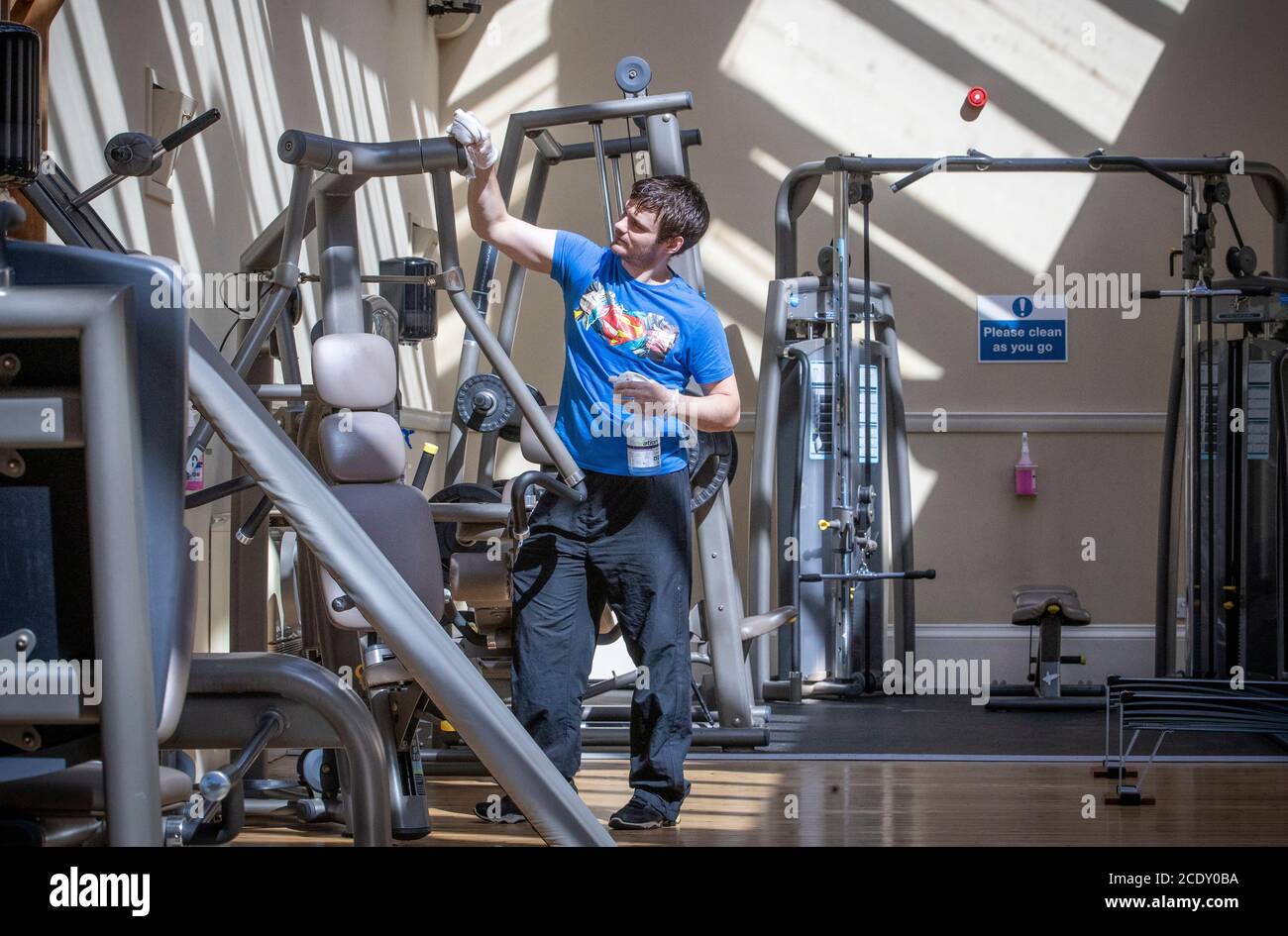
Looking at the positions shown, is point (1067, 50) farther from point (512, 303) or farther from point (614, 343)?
point (614, 343)

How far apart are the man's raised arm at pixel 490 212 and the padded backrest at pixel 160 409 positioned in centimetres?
159

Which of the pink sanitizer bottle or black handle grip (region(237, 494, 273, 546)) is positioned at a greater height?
black handle grip (region(237, 494, 273, 546))

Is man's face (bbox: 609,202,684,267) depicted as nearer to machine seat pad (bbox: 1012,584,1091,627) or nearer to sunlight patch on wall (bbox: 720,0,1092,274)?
machine seat pad (bbox: 1012,584,1091,627)

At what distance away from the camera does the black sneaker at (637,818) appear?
129 inches

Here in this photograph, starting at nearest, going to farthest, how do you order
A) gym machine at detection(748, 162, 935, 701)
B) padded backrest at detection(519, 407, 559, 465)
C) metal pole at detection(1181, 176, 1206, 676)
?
padded backrest at detection(519, 407, 559, 465) → metal pole at detection(1181, 176, 1206, 676) → gym machine at detection(748, 162, 935, 701)

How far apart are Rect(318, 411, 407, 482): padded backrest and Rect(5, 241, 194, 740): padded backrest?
5.87 feet

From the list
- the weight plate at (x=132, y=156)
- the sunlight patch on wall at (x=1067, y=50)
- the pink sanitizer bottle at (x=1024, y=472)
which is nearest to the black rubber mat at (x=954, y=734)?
the pink sanitizer bottle at (x=1024, y=472)

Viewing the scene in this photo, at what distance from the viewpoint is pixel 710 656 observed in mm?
4434

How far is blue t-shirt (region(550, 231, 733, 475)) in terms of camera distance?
3166mm

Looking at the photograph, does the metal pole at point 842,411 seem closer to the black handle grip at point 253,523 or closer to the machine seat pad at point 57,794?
the black handle grip at point 253,523

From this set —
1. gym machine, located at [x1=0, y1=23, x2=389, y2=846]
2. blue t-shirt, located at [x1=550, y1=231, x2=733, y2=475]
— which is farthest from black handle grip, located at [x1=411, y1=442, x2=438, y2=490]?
gym machine, located at [x1=0, y1=23, x2=389, y2=846]

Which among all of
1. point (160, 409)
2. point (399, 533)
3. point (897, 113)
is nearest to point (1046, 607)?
point (897, 113)

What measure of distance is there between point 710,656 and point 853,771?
1.93 feet

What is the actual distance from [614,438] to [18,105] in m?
2.06
